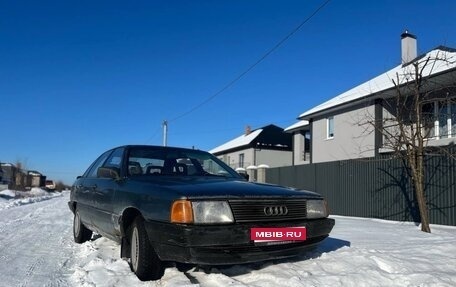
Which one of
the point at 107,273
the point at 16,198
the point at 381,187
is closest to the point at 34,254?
the point at 107,273

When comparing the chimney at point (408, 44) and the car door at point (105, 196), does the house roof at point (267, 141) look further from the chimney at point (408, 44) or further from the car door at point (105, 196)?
the car door at point (105, 196)

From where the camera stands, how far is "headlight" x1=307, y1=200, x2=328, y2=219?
4465 millimetres

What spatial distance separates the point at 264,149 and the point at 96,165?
1224 inches

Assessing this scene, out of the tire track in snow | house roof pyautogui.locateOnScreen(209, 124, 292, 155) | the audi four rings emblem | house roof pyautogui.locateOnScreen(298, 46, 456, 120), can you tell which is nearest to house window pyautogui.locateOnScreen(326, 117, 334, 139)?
house roof pyautogui.locateOnScreen(298, 46, 456, 120)

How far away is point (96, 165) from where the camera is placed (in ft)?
22.6

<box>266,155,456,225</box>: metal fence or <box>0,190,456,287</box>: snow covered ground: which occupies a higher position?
<box>266,155,456,225</box>: metal fence

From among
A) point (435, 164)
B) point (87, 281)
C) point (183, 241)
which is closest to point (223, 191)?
point (183, 241)

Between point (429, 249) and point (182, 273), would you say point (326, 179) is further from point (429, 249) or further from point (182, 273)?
point (182, 273)

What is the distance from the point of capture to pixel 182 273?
432cm

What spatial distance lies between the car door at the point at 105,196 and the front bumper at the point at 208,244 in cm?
136

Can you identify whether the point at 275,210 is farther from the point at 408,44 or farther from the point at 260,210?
the point at 408,44

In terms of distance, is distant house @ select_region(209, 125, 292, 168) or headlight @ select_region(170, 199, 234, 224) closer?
headlight @ select_region(170, 199, 234, 224)

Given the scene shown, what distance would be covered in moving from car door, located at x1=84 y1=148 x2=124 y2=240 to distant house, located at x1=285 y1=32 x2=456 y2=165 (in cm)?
1140

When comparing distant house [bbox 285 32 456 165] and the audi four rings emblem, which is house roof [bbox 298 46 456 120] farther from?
the audi four rings emblem
